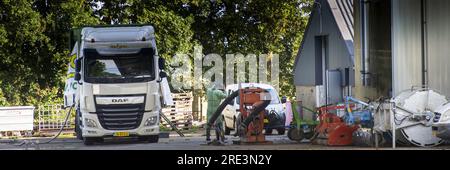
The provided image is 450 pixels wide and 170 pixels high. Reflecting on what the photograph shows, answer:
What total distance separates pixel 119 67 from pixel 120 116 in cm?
127

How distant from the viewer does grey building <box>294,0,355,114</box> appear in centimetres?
2416

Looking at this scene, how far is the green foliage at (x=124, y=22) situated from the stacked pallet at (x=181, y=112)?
2.02 m

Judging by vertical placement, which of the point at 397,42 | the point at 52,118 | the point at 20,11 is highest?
the point at 20,11

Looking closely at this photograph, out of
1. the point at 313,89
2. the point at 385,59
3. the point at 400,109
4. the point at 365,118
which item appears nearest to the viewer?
the point at 400,109

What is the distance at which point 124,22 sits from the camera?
104ft

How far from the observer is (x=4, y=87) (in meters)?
32.1

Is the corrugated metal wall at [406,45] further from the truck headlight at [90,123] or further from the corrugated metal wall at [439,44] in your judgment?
the truck headlight at [90,123]

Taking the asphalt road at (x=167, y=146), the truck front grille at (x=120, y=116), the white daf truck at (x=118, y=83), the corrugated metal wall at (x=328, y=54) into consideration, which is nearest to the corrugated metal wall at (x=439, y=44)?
the asphalt road at (x=167, y=146)

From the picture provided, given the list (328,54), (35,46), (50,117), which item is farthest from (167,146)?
(35,46)

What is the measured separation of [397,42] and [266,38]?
15.9 metres

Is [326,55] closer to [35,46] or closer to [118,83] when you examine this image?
[35,46]
